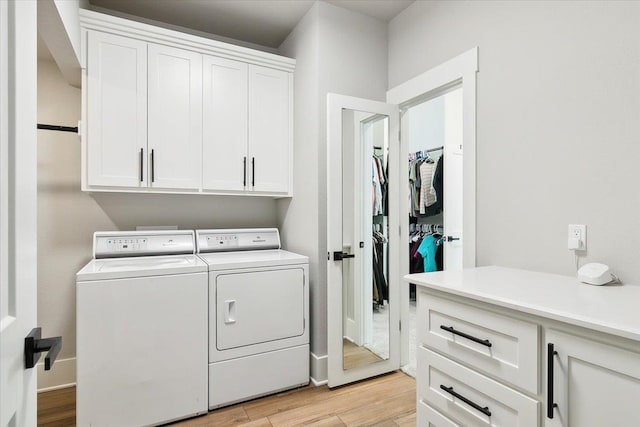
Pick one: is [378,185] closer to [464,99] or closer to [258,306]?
[464,99]

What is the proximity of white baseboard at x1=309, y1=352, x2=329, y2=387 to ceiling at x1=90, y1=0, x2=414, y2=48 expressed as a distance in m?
2.55

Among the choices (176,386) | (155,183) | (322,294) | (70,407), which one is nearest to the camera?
(176,386)

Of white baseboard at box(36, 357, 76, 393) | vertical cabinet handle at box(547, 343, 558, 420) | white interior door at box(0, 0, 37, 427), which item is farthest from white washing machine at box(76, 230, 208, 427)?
vertical cabinet handle at box(547, 343, 558, 420)

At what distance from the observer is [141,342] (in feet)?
6.30

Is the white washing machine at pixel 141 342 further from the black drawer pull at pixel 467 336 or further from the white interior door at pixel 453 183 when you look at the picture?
the white interior door at pixel 453 183

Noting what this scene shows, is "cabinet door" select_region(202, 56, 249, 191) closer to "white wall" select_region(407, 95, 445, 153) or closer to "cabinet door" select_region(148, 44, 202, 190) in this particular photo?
"cabinet door" select_region(148, 44, 202, 190)

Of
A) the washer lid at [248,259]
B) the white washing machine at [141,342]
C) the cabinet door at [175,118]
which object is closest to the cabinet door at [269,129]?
the cabinet door at [175,118]

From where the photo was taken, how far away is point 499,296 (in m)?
1.19

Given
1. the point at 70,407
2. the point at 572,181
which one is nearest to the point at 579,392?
the point at 572,181

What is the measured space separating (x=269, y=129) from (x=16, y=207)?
6.98ft

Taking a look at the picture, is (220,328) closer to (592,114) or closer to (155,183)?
(155,183)

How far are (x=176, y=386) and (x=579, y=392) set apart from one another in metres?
1.94

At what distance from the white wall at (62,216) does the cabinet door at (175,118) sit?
1.56ft

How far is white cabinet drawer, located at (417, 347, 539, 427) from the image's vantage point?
1.12 metres
